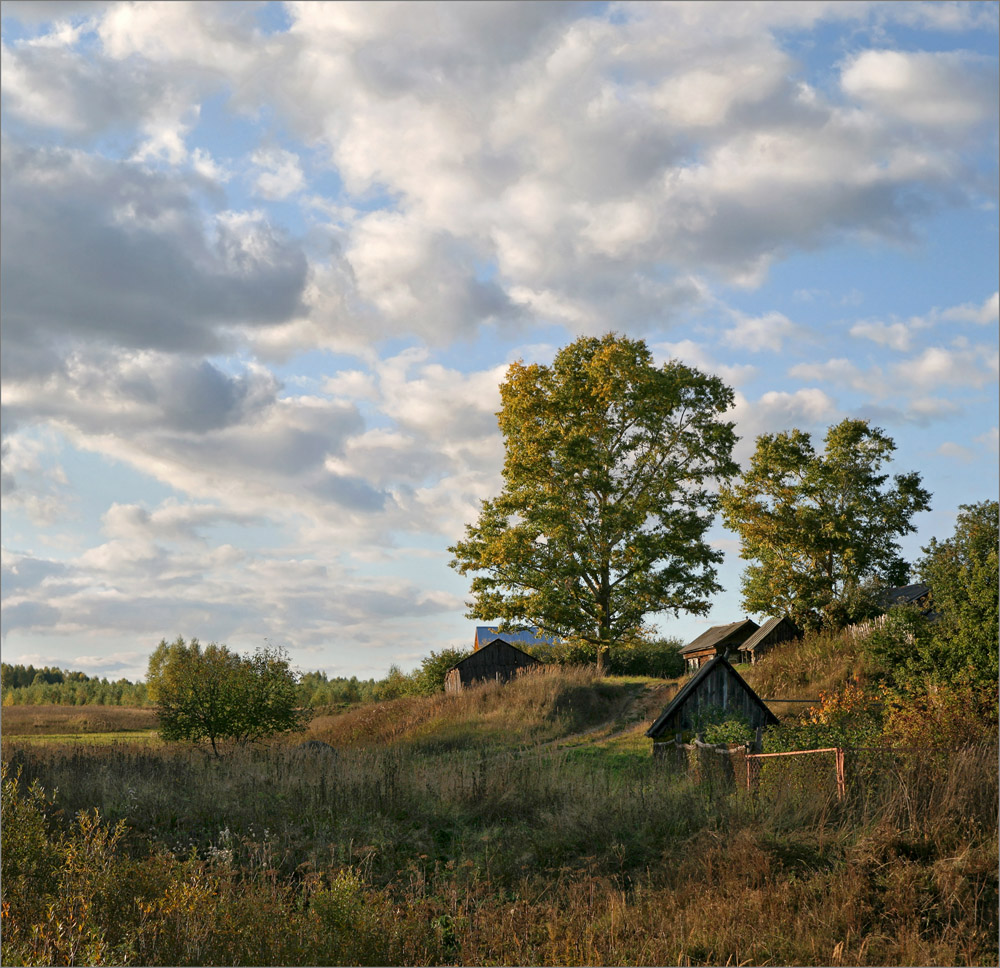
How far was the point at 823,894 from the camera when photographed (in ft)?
27.6

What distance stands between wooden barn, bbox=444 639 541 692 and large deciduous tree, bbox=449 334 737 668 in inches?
205

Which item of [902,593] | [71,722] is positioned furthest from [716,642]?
[71,722]

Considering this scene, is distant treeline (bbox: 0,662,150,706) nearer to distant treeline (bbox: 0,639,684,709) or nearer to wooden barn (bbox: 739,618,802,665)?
distant treeline (bbox: 0,639,684,709)

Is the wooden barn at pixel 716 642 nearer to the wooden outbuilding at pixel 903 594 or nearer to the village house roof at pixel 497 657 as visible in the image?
the wooden outbuilding at pixel 903 594

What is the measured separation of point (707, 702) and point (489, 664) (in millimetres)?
A: 23368

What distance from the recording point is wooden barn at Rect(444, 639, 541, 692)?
40656 mm

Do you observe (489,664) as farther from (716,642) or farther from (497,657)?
(716,642)

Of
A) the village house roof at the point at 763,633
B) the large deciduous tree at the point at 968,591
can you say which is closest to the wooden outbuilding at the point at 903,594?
the village house roof at the point at 763,633

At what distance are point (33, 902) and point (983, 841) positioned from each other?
33.1ft

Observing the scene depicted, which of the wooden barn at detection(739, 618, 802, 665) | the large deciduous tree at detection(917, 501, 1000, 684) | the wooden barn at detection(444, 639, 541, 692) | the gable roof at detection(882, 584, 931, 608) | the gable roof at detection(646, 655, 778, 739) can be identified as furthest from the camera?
the wooden barn at detection(739, 618, 802, 665)

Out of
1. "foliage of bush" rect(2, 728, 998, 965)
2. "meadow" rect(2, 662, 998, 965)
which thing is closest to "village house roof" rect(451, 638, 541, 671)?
"meadow" rect(2, 662, 998, 965)

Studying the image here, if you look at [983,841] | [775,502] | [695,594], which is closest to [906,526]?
[775,502]

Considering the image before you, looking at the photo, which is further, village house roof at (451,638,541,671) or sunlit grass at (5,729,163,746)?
village house roof at (451,638,541,671)

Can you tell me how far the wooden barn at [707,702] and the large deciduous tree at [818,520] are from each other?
75.7 ft
